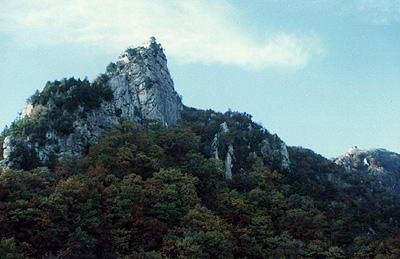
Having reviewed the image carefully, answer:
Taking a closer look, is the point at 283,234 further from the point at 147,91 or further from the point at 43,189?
the point at 147,91

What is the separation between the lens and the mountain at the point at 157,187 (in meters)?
36.6

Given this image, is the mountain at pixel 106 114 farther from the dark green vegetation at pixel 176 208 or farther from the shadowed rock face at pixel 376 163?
the shadowed rock face at pixel 376 163

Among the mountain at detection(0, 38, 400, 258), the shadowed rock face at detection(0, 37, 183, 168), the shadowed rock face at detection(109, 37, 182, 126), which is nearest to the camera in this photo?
the mountain at detection(0, 38, 400, 258)

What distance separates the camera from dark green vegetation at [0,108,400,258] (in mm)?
35500

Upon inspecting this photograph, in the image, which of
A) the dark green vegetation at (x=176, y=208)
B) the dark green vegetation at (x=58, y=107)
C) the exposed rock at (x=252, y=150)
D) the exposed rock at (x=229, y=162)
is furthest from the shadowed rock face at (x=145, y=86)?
the exposed rock at (x=229, y=162)

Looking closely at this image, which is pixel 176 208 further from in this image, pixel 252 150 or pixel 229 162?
pixel 252 150

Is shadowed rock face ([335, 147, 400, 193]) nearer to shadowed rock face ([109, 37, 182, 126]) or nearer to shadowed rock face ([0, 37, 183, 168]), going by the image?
shadowed rock face ([109, 37, 182, 126])

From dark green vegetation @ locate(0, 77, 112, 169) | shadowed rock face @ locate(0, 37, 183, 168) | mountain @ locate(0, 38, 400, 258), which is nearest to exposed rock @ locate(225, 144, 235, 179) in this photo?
mountain @ locate(0, 38, 400, 258)

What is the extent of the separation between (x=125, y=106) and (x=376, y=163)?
62.4 m

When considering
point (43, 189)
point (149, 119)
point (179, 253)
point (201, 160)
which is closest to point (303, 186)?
point (201, 160)

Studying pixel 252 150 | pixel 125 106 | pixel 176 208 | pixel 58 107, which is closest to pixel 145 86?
pixel 125 106

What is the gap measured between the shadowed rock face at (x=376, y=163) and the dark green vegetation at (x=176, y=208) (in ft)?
112

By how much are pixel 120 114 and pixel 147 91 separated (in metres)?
6.05

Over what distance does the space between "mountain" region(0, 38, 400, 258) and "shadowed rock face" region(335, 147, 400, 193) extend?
27130 millimetres
